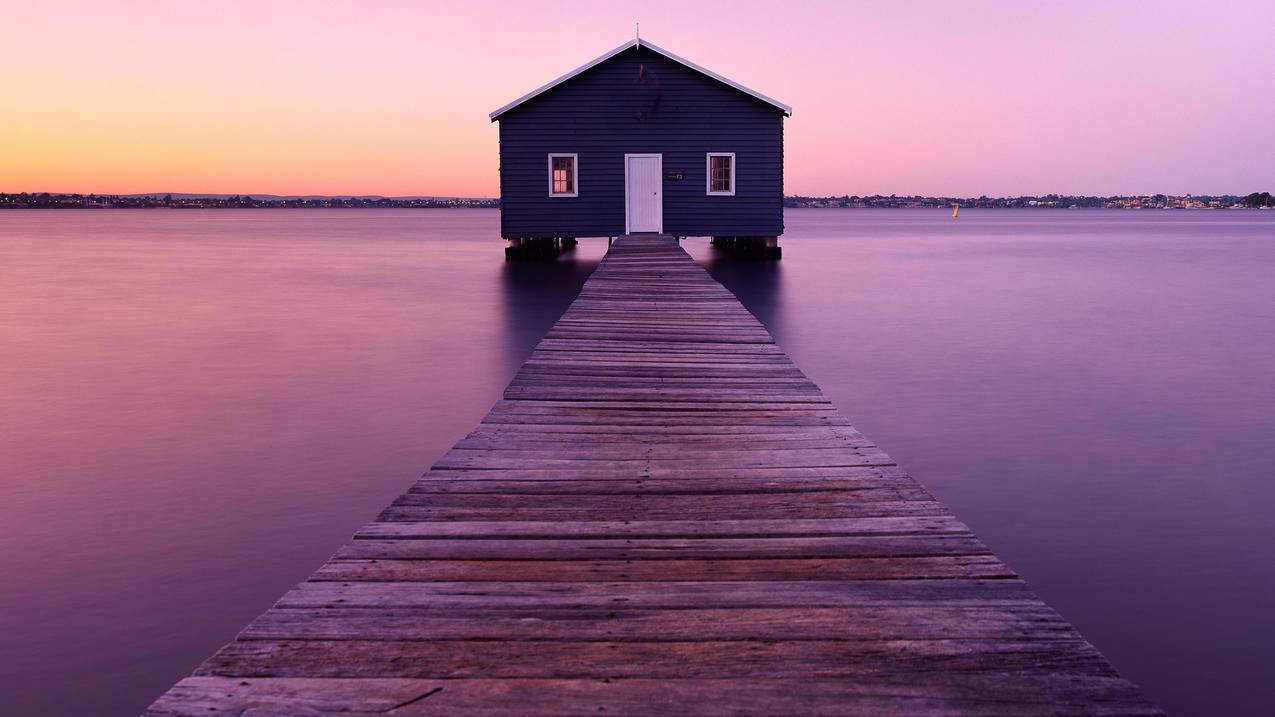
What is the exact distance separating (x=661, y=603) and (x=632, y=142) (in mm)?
23652

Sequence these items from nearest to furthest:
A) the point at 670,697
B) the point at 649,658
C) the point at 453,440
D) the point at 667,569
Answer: the point at 670,697 < the point at 649,658 < the point at 667,569 < the point at 453,440

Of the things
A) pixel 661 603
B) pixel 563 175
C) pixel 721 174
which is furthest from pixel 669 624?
pixel 721 174

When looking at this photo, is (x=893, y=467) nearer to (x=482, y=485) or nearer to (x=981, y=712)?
(x=482, y=485)

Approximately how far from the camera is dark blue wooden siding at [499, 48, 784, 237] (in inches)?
1011

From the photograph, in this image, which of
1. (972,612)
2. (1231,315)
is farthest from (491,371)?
(1231,315)

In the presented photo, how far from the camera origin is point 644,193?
86.0 feet

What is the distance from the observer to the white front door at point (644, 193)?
26.1m

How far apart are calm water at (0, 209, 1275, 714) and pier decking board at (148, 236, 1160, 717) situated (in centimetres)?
154

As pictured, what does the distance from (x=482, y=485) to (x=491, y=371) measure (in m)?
8.96

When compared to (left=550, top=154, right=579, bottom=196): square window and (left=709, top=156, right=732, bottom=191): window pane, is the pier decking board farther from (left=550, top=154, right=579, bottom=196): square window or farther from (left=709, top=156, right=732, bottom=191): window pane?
(left=709, top=156, right=732, bottom=191): window pane

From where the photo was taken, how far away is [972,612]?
307 centimetres

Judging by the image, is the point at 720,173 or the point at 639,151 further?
the point at 720,173

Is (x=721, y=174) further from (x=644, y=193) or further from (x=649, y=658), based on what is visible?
(x=649, y=658)

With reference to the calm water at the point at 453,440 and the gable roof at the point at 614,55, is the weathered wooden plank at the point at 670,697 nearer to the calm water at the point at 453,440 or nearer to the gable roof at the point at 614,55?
the calm water at the point at 453,440
